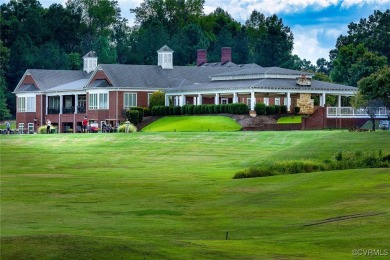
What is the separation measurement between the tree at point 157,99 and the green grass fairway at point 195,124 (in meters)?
6.82

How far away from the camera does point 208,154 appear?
212 feet

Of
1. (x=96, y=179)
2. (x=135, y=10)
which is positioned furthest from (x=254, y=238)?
(x=135, y=10)

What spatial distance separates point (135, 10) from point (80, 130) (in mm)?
81585

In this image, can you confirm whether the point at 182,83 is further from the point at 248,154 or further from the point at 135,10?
the point at 135,10

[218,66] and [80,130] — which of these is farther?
[218,66]

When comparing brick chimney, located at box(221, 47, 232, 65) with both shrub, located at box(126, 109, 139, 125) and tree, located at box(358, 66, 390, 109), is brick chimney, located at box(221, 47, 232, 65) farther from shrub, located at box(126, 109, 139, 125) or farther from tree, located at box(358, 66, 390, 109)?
tree, located at box(358, 66, 390, 109)

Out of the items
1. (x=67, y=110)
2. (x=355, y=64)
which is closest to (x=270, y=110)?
(x=67, y=110)

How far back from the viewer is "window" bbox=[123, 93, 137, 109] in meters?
110

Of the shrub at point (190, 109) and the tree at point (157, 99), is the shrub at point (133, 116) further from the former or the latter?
the tree at point (157, 99)

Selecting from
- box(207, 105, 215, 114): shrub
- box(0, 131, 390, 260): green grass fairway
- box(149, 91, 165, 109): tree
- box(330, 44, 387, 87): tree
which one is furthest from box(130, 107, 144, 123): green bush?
box(0, 131, 390, 260): green grass fairway

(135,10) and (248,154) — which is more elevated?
(135,10)

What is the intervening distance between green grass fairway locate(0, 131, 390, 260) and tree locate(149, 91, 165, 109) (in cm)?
4271

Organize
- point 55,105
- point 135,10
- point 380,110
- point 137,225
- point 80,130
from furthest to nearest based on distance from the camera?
point 135,10
point 55,105
point 80,130
point 380,110
point 137,225

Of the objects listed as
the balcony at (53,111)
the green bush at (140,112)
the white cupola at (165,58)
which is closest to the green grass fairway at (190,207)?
the green bush at (140,112)
